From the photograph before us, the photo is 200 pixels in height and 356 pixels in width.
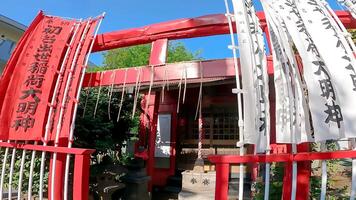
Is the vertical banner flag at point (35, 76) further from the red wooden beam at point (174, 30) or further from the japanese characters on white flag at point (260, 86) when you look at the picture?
the japanese characters on white flag at point (260, 86)

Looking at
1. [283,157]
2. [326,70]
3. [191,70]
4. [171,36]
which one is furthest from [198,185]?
[326,70]

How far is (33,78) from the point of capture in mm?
5844

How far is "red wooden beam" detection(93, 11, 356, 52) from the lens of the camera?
5875mm

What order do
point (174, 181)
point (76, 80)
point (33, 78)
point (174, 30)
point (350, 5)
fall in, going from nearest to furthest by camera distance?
point (350, 5) < point (76, 80) < point (33, 78) < point (174, 30) < point (174, 181)

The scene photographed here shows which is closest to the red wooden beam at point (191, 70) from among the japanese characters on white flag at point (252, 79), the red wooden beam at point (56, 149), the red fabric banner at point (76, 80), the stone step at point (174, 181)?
the red fabric banner at point (76, 80)

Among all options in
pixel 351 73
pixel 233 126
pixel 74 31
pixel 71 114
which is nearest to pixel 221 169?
pixel 351 73

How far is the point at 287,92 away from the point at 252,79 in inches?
20.6

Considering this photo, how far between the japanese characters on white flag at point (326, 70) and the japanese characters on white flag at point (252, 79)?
1.45 ft

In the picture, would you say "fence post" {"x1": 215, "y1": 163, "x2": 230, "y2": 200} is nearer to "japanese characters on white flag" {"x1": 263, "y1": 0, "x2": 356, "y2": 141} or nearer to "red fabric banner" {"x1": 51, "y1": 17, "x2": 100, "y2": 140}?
"japanese characters on white flag" {"x1": 263, "y1": 0, "x2": 356, "y2": 141}

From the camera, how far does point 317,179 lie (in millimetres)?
5902

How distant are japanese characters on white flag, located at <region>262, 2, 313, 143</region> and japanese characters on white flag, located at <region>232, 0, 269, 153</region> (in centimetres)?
19

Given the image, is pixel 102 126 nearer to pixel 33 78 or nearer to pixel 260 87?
pixel 33 78

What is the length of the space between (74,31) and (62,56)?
1.95 ft

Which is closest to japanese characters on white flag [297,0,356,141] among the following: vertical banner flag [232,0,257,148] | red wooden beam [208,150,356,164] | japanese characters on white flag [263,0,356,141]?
japanese characters on white flag [263,0,356,141]
